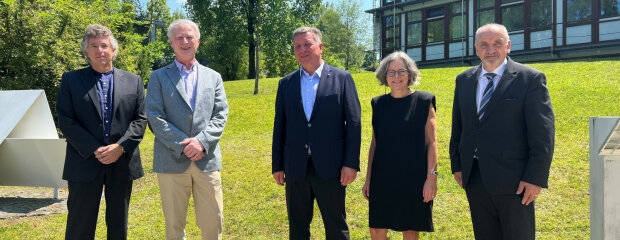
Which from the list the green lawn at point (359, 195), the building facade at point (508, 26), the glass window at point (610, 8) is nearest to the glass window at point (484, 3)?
the building facade at point (508, 26)

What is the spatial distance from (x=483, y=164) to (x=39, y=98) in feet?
22.5

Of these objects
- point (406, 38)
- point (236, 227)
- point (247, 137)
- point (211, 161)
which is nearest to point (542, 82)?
point (211, 161)

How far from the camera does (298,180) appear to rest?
143 inches

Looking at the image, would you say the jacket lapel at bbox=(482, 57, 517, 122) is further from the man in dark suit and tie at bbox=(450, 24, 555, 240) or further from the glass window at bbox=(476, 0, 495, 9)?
the glass window at bbox=(476, 0, 495, 9)

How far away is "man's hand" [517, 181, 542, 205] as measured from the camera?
2.99 meters

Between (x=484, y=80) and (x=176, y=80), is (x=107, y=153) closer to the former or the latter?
(x=176, y=80)

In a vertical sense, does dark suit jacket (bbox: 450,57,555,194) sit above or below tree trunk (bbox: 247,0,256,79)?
below

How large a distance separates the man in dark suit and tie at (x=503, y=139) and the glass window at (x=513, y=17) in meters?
20.5

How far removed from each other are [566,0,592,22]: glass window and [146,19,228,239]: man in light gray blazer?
20657 millimetres

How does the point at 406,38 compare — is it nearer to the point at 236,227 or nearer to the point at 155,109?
the point at 236,227

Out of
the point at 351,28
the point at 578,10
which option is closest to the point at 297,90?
the point at 578,10

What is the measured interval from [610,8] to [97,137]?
846 inches

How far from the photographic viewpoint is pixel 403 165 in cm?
356

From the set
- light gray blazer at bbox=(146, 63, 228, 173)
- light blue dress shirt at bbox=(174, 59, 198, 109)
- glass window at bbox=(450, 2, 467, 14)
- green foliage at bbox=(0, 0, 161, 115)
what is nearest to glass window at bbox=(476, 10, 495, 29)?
glass window at bbox=(450, 2, 467, 14)
